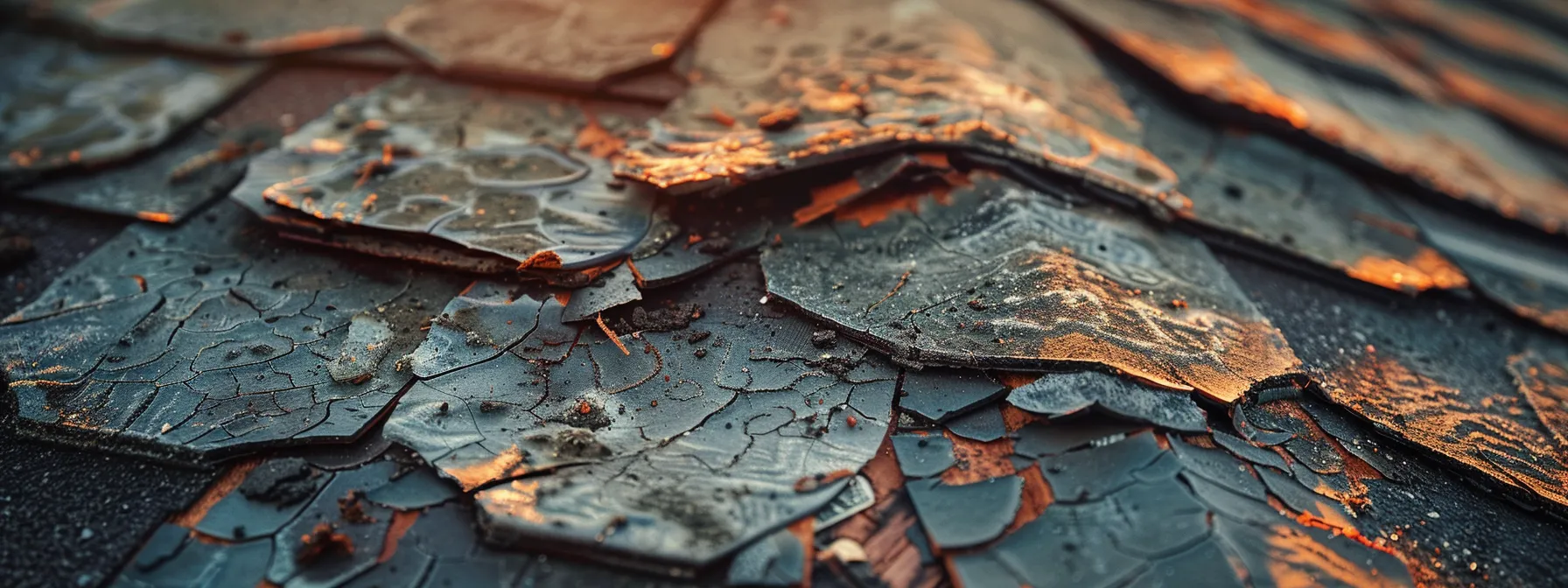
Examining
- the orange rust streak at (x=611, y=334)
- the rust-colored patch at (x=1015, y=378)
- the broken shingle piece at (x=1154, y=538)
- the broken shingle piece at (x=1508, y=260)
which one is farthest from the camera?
the broken shingle piece at (x=1508, y=260)

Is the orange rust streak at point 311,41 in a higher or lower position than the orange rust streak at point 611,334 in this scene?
higher

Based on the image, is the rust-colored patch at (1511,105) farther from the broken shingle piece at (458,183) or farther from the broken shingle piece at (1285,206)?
the broken shingle piece at (458,183)

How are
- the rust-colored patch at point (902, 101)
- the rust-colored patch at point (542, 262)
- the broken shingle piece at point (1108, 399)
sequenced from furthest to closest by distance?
the rust-colored patch at point (902, 101)
the rust-colored patch at point (542, 262)
the broken shingle piece at point (1108, 399)

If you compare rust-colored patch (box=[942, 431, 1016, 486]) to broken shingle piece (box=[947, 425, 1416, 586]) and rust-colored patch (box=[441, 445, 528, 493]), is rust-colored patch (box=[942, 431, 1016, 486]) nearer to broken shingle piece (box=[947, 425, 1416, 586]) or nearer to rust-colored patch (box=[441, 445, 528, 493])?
broken shingle piece (box=[947, 425, 1416, 586])

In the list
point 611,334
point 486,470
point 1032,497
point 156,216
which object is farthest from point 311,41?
point 1032,497

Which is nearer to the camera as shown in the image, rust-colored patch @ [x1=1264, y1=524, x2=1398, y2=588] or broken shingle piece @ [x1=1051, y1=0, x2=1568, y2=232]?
rust-colored patch @ [x1=1264, y1=524, x2=1398, y2=588]

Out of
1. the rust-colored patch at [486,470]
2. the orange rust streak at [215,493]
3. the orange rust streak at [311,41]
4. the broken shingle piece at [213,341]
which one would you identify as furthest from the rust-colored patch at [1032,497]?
the orange rust streak at [311,41]

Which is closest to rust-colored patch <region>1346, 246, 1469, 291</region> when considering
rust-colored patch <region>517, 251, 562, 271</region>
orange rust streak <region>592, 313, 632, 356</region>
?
orange rust streak <region>592, 313, 632, 356</region>
